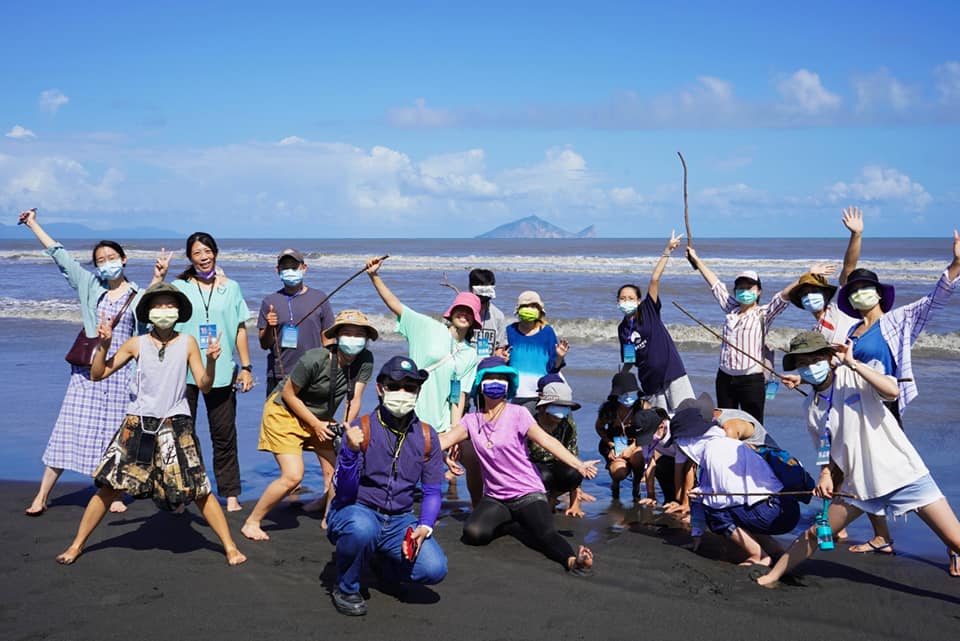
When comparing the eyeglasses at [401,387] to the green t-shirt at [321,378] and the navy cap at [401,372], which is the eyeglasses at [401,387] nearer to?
the navy cap at [401,372]

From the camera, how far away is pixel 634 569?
18.4 feet

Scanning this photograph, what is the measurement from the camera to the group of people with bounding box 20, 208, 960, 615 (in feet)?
16.3

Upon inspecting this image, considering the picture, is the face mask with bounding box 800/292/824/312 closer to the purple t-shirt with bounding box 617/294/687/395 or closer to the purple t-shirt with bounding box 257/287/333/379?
the purple t-shirt with bounding box 617/294/687/395

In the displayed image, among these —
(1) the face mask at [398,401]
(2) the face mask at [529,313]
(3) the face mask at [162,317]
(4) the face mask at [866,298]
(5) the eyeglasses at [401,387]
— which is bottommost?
(1) the face mask at [398,401]

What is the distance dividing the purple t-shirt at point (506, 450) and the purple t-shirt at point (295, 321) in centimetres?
176

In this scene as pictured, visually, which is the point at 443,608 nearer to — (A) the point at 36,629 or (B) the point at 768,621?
(B) the point at 768,621

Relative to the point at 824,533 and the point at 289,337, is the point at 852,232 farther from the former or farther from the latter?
the point at 289,337

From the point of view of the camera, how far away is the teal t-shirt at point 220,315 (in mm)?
6531

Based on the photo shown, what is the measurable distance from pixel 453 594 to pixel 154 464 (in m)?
1.89

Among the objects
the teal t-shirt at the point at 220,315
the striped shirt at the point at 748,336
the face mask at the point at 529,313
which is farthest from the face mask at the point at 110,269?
the striped shirt at the point at 748,336

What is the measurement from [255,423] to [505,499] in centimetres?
442

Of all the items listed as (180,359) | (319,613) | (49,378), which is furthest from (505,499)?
(49,378)

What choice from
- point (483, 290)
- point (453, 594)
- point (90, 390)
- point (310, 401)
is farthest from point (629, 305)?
point (90, 390)

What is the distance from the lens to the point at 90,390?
630 cm
